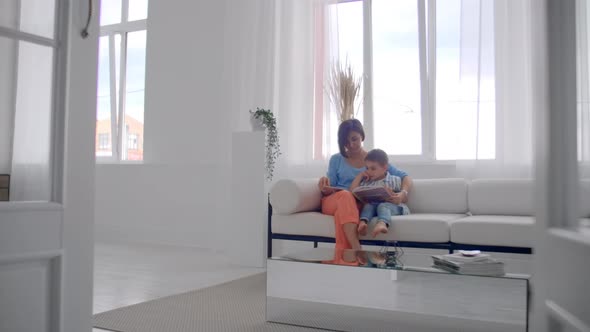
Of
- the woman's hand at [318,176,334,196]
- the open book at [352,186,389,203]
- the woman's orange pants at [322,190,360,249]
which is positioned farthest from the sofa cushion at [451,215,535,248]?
the woman's hand at [318,176,334,196]

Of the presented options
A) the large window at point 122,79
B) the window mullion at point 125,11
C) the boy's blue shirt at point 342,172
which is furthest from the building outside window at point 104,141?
the boy's blue shirt at point 342,172

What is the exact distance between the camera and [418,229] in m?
3.60

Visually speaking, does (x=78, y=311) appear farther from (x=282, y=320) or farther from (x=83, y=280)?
(x=282, y=320)

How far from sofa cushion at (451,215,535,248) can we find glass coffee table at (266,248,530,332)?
2.45 ft

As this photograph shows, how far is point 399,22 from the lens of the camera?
516 cm

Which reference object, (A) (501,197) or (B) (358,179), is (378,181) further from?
(A) (501,197)

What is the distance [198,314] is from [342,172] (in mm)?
1831

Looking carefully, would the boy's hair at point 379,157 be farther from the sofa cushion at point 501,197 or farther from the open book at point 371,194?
the sofa cushion at point 501,197

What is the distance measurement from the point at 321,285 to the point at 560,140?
1.91 m

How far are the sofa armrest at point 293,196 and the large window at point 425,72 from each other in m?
1.11

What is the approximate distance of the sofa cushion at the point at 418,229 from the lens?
3.54m

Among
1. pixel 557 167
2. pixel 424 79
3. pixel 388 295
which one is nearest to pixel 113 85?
pixel 424 79

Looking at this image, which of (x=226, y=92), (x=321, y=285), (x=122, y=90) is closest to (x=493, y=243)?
(x=321, y=285)

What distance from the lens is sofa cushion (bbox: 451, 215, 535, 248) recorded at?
10.8 feet
